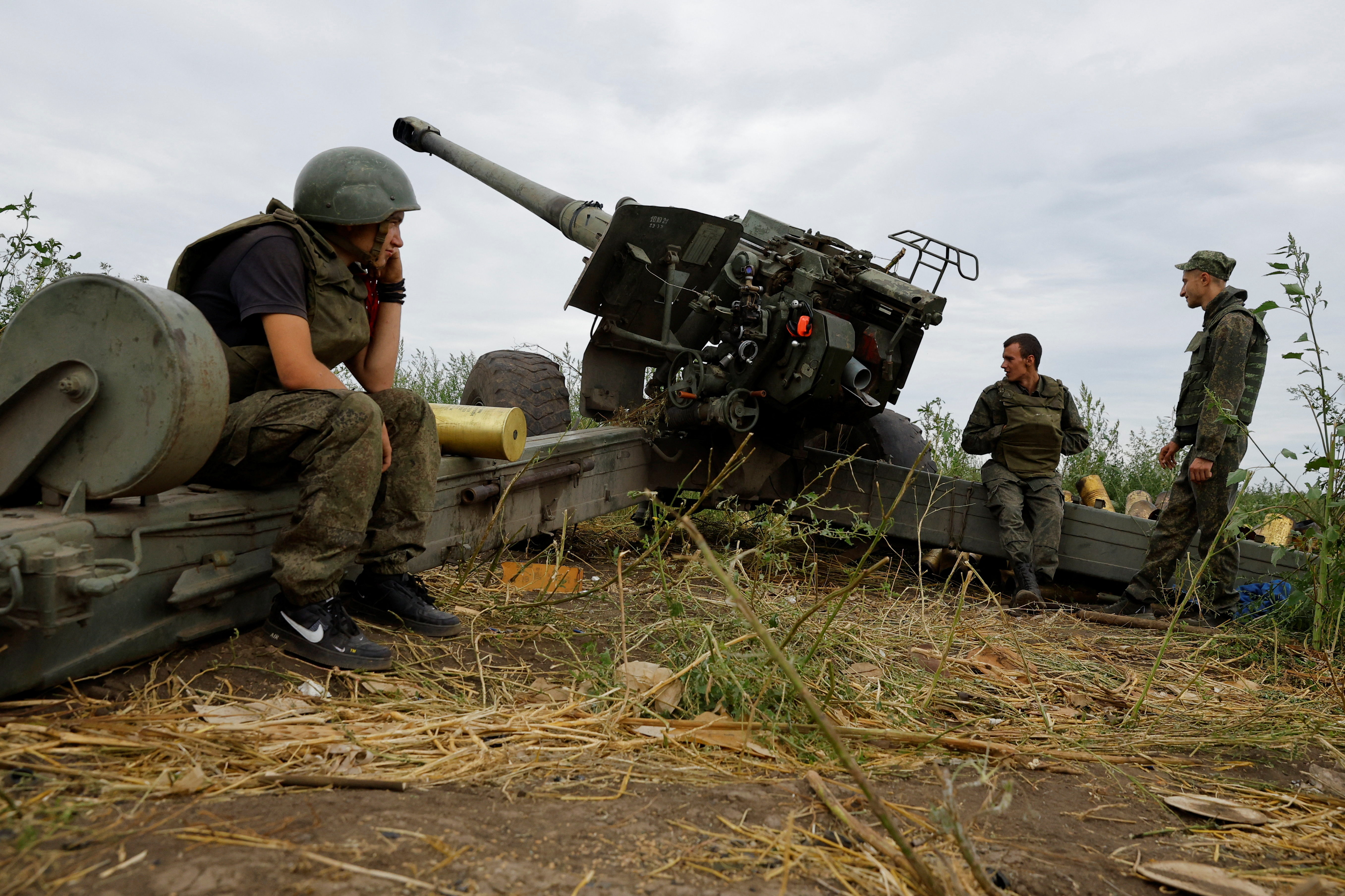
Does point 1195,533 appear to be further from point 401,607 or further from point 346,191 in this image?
point 346,191

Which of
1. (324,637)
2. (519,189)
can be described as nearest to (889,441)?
(519,189)

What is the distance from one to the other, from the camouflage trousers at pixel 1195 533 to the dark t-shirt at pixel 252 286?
474cm

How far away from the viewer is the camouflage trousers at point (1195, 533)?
5344 millimetres

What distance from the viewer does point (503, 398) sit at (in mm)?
5883

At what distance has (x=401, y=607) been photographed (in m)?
3.23

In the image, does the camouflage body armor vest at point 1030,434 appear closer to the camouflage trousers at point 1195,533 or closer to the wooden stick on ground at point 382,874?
the camouflage trousers at point 1195,533

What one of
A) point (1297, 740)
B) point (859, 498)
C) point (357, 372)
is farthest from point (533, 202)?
point (1297, 740)

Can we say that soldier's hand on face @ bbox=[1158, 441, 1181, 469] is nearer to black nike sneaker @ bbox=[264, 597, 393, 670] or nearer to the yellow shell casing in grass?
the yellow shell casing in grass

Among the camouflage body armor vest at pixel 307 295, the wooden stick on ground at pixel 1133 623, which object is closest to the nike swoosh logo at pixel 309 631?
the camouflage body armor vest at pixel 307 295

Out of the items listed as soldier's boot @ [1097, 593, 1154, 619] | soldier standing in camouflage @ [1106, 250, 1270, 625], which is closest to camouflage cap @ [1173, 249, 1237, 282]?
soldier standing in camouflage @ [1106, 250, 1270, 625]

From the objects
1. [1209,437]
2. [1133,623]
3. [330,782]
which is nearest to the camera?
[330,782]

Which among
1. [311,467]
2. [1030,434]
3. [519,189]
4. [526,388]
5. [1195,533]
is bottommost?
[311,467]

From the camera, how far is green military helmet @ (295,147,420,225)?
3.06 metres

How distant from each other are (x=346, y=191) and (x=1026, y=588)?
4544 mm
